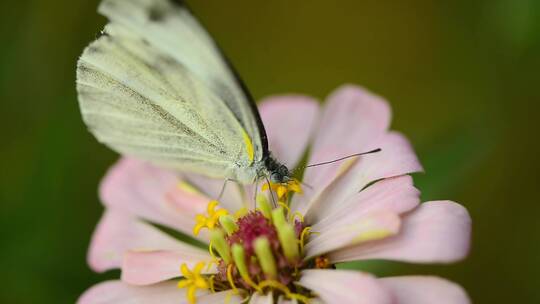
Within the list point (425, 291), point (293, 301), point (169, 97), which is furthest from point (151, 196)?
point (425, 291)

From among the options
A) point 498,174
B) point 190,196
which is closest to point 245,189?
point 190,196

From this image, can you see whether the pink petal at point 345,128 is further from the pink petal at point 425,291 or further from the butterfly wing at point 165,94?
the pink petal at point 425,291

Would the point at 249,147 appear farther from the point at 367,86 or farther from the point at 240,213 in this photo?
the point at 367,86

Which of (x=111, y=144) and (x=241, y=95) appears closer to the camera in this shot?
(x=241, y=95)

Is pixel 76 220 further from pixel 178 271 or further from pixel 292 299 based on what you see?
pixel 292 299

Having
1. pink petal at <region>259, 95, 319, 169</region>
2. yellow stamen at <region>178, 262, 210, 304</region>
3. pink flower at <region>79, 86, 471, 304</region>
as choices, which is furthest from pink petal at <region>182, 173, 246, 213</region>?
yellow stamen at <region>178, 262, 210, 304</region>

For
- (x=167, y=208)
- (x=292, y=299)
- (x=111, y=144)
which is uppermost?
(x=111, y=144)
